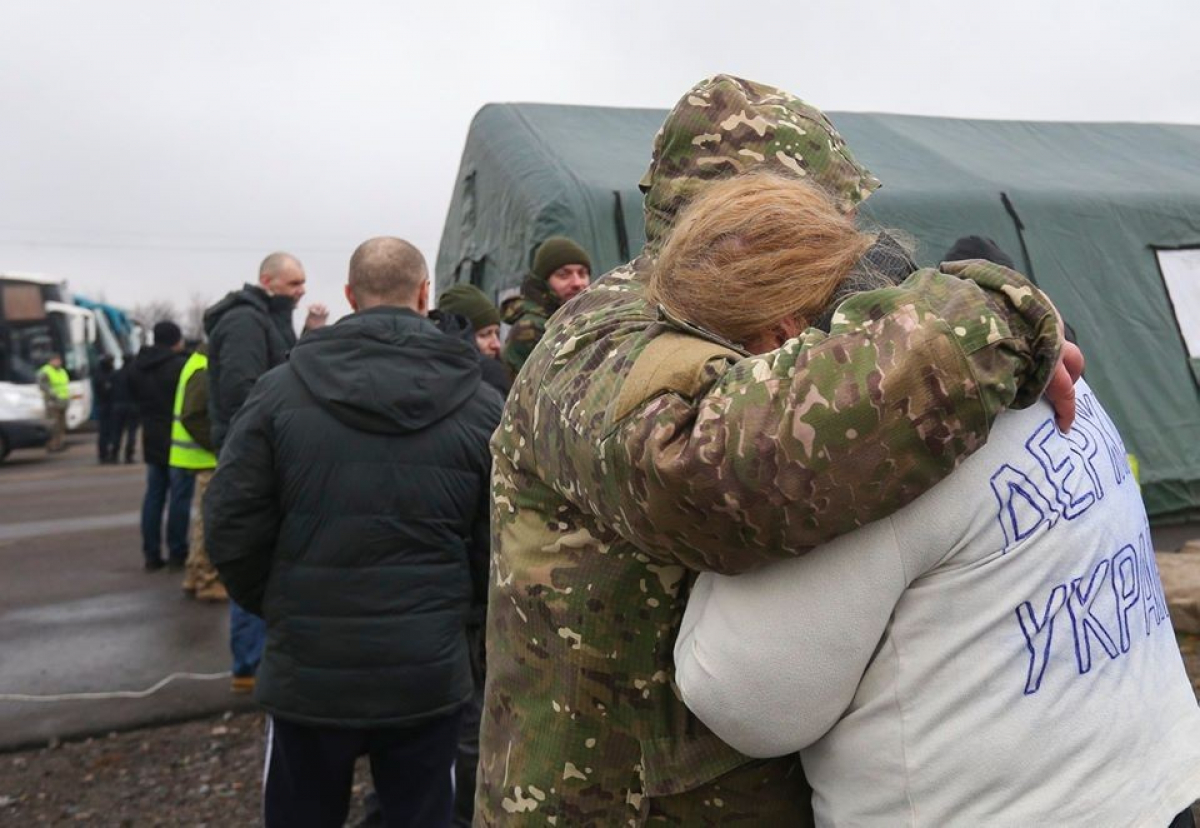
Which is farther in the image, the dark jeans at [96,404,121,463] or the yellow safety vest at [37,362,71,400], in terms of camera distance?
the yellow safety vest at [37,362,71,400]

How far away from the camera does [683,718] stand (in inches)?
52.6

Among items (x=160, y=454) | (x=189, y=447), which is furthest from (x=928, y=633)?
(x=160, y=454)

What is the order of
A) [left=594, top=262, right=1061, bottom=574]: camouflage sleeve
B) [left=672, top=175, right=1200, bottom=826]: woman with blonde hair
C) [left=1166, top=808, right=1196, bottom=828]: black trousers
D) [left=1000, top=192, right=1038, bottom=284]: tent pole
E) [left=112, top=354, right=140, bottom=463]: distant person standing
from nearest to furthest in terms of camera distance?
[left=594, top=262, right=1061, bottom=574]: camouflage sleeve, [left=672, top=175, right=1200, bottom=826]: woman with blonde hair, [left=1166, top=808, right=1196, bottom=828]: black trousers, [left=1000, top=192, right=1038, bottom=284]: tent pole, [left=112, top=354, right=140, bottom=463]: distant person standing

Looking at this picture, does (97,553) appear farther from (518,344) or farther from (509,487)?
(509,487)

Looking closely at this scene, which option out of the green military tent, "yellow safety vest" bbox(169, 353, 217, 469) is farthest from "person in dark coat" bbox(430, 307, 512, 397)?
the green military tent

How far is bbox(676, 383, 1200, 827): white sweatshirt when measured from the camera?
111 centimetres

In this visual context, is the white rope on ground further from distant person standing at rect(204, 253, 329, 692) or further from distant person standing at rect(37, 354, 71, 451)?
distant person standing at rect(37, 354, 71, 451)

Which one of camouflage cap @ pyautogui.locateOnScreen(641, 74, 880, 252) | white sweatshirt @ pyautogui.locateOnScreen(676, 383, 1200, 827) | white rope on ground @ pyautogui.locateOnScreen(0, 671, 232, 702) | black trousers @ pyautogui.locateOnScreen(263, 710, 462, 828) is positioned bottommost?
white rope on ground @ pyautogui.locateOnScreen(0, 671, 232, 702)

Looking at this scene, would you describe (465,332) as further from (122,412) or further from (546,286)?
(122,412)

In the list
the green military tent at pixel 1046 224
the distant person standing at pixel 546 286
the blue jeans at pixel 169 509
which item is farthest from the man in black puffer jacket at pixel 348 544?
the blue jeans at pixel 169 509

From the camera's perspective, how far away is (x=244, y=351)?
189 inches

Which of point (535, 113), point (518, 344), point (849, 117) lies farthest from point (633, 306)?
point (849, 117)

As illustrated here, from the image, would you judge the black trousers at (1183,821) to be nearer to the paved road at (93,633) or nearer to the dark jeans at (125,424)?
the paved road at (93,633)

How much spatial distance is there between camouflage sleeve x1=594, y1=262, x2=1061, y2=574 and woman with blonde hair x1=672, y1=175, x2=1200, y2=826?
0.06 metres
